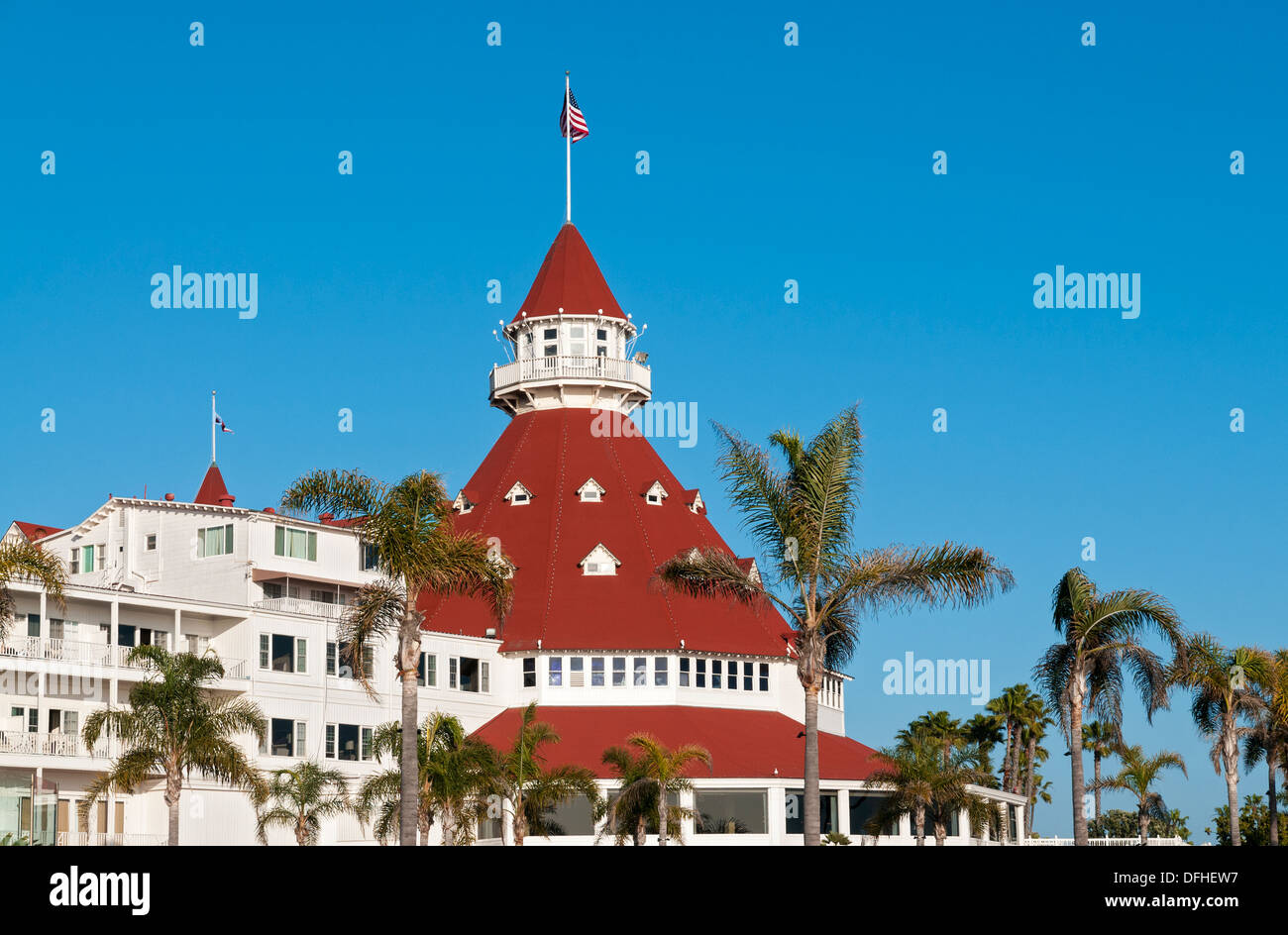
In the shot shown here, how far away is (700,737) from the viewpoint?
6719 cm

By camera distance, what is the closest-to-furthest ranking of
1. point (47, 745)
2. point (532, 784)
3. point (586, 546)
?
point (532, 784)
point (47, 745)
point (586, 546)

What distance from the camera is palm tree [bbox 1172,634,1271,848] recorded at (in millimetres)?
56250

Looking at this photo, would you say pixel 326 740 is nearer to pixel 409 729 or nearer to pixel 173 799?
pixel 173 799

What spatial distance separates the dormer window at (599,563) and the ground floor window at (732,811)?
43.8ft

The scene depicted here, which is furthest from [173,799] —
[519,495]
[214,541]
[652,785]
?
[519,495]

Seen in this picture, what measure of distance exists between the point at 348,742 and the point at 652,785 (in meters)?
15.5

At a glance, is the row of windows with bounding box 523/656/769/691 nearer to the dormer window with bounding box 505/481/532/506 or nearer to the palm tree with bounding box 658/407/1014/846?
the dormer window with bounding box 505/481/532/506

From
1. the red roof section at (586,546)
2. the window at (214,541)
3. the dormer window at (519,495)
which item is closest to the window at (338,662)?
the window at (214,541)

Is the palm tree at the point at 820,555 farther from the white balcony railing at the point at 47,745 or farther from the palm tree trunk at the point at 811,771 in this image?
the white balcony railing at the point at 47,745

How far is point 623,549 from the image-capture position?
247 ft
